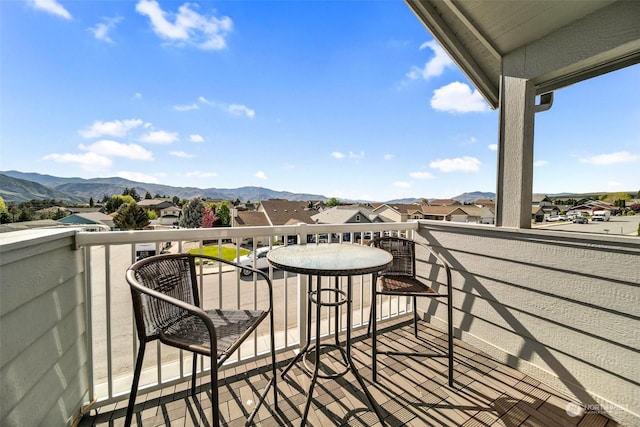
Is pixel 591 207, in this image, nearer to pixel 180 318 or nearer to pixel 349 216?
pixel 180 318

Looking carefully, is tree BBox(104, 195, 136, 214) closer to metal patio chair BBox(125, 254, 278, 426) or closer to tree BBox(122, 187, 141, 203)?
tree BBox(122, 187, 141, 203)

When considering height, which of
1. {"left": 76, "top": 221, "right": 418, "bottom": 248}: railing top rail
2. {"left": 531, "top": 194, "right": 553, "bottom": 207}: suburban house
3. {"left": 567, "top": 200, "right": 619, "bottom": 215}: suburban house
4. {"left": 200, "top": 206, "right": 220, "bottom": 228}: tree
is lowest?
{"left": 200, "top": 206, "right": 220, "bottom": 228}: tree

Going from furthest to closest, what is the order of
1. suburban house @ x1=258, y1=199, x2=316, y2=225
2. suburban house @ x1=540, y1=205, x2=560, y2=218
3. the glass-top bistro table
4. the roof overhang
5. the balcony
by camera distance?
suburban house @ x1=258, y1=199, x2=316, y2=225 → suburban house @ x1=540, y1=205, x2=560, y2=218 → the roof overhang → the glass-top bistro table → the balcony

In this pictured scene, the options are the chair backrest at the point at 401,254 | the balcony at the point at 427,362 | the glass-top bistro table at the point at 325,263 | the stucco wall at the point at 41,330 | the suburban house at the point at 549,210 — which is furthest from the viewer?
the chair backrest at the point at 401,254

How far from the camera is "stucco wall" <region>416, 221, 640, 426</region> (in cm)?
158

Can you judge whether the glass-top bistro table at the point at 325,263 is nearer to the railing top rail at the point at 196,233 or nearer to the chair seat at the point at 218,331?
the railing top rail at the point at 196,233

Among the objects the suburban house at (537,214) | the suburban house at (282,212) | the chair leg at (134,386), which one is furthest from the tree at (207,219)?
the suburban house at (537,214)

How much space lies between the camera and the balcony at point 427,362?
1195 mm

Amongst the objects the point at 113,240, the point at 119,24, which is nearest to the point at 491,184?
the point at 113,240

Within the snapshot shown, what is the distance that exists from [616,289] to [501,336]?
0.91m

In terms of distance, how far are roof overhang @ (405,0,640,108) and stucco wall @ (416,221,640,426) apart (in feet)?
4.24

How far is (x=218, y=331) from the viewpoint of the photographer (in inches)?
54.8

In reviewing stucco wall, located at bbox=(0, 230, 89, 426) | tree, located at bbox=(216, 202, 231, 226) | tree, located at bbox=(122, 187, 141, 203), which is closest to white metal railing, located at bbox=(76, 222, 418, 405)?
stucco wall, located at bbox=(0, 230, 89, 426)

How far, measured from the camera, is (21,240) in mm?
1076
